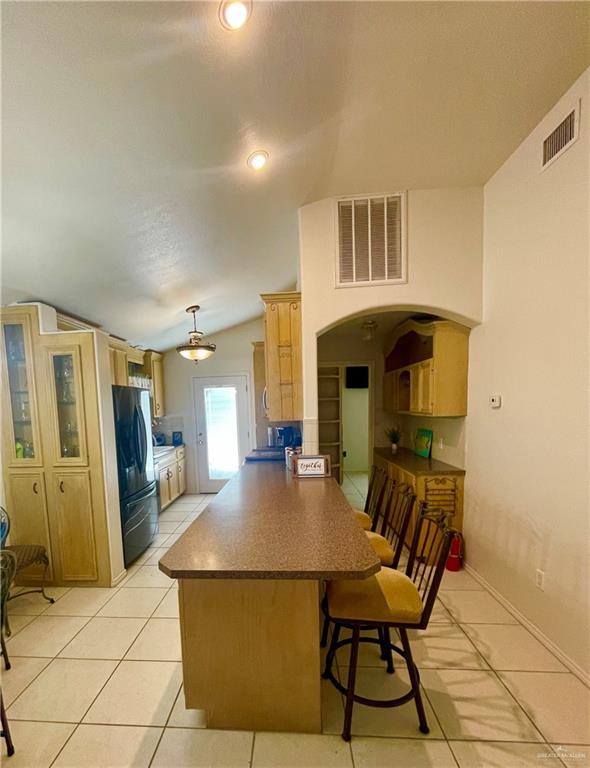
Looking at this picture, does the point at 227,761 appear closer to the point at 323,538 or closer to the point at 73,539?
the point at 323,538

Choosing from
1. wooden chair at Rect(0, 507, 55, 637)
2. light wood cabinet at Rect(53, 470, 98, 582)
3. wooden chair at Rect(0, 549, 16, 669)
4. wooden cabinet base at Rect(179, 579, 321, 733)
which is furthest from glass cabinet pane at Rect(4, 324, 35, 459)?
wooden cabinet base at Rect(179, 579, 321, 733)

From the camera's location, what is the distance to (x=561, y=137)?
1737mm

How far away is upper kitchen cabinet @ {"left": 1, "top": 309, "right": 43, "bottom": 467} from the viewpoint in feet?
8.31

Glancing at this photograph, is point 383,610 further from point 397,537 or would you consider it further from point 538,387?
point 538,387

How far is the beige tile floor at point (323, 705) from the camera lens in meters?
1.31

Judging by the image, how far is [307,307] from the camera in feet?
8.63

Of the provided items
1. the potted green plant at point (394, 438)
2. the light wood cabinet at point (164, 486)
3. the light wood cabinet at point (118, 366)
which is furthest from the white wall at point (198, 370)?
the potted green plant at point (394, 438)

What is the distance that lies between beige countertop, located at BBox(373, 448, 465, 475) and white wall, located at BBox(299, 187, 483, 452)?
4.57ft

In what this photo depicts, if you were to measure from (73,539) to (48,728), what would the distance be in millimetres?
1412

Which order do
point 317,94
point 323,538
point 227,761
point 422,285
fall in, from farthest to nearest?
1. point 422,285
2. point 317,94
3. point 323,538
4. point 227,761

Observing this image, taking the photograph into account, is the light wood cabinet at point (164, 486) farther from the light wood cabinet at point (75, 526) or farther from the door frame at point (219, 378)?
the light wood cabinet at point (75, 526)

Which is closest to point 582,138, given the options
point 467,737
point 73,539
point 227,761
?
point 467,737

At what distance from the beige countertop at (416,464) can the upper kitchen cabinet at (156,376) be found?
3.52 meters

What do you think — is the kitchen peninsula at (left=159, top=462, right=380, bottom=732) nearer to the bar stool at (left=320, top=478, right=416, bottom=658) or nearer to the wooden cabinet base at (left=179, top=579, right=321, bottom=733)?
the wooden cabinet base at (left=179, top=579, right=321, bottom=733)
